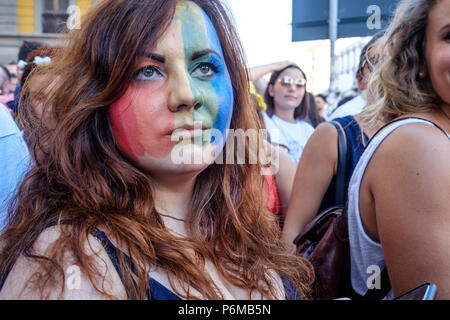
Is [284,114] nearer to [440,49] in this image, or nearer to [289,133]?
[289,133]

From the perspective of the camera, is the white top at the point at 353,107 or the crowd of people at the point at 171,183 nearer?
the crowd of people at the point at 171,183

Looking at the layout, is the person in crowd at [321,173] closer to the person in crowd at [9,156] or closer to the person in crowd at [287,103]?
the person in crowd at [9,156]

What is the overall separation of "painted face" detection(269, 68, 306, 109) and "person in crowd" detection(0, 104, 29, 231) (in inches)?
95.3

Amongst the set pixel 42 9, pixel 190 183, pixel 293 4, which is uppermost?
pixel 42 9

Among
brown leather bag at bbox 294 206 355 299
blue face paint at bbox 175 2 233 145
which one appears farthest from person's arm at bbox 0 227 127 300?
brown leather bag at bbox 294 206 355 299

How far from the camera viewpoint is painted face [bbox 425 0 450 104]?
1380mm

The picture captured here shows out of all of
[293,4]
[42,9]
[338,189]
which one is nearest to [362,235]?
[338,189]

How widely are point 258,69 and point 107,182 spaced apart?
2.18m

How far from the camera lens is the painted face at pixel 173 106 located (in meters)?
0.97

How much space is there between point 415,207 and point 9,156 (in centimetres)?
130

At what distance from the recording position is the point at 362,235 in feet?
4.32

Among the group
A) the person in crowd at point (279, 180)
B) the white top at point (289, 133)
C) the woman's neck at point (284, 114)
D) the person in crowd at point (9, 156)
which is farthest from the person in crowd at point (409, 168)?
the woman's neck at point (284, 114)
